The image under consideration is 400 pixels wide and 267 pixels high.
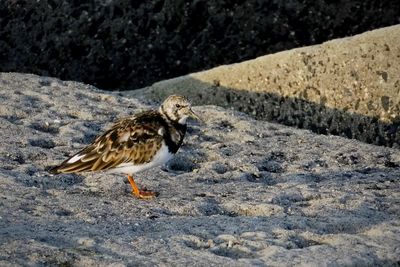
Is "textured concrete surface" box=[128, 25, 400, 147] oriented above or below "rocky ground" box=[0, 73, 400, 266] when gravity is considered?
above

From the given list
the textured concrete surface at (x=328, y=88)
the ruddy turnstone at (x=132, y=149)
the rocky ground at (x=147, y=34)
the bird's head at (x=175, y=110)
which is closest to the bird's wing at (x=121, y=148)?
the ruddy turnstone at (x=132, y=149)

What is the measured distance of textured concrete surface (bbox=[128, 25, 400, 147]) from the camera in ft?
33.9

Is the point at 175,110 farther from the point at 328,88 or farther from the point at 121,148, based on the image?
the point at 328,88

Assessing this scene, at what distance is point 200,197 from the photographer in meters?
7.58

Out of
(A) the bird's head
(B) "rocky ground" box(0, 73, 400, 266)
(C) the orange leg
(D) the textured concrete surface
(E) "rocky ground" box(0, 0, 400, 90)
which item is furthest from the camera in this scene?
(E) "rocky ground" box(0, 0, 400, 90)

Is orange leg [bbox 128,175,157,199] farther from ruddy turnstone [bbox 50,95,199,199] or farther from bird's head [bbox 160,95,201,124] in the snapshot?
bird's head [bbox 160,95,201,124]

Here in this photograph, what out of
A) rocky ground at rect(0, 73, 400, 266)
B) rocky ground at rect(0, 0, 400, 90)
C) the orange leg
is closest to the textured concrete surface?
rocky ground at rect(0, 73, 400, 266)

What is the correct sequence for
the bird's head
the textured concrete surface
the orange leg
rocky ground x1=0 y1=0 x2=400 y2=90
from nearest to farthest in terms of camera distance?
the orange leg < the bird's head < the textured concrete surface < rocky ground x1=0 y1=0 x2=400 y2=90

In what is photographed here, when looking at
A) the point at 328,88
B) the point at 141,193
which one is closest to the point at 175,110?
the point at 141,193

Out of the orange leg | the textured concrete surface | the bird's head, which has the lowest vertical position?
the orange leg

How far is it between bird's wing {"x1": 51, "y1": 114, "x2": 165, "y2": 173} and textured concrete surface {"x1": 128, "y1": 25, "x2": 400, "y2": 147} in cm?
323

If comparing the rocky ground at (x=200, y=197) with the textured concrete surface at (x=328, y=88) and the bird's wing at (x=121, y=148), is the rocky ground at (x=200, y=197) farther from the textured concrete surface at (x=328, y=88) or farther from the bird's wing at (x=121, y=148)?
the textured concrete surface at (x=328, y=88)

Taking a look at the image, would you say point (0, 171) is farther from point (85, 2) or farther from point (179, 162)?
point (85, 2)

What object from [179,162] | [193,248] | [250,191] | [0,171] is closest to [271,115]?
[179,162]
